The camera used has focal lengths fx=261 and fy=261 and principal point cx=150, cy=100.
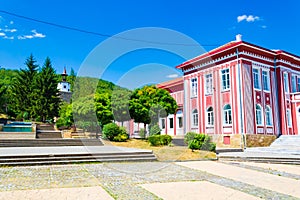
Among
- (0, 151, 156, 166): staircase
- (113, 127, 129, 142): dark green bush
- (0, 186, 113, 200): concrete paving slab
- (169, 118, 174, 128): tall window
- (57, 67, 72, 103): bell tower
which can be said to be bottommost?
(0, 186, 113, 200): concrete paving slab

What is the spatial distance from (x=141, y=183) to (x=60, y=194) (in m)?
1.95

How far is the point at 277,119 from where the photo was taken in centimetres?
1923

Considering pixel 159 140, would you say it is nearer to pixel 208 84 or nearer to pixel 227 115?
pixel 227 115

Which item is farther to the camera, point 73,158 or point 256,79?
point 256,79

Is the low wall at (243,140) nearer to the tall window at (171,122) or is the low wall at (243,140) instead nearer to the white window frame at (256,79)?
the white window frame at (256,79)

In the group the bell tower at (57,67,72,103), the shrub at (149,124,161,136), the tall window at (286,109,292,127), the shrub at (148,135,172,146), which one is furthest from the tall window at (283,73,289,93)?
the bell tower at (57,67,72,103)

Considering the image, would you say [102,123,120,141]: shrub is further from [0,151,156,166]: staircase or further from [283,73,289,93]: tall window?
[283,73,289,93]: tall window

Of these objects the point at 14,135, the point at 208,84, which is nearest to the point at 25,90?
the point at 14,135

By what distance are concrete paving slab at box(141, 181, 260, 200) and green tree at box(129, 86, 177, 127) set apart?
10202mm

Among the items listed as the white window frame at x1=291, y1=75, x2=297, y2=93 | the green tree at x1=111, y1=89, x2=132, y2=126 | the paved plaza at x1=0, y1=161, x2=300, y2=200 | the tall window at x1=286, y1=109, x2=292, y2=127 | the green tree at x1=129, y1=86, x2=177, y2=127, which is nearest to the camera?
the paved plaza at x1=0, y1=161, x2=300, y2=200

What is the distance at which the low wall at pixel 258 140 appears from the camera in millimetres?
17172

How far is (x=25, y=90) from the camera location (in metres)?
38.9

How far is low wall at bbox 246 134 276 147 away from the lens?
17.2 m

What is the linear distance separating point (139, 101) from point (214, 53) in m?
7.11
